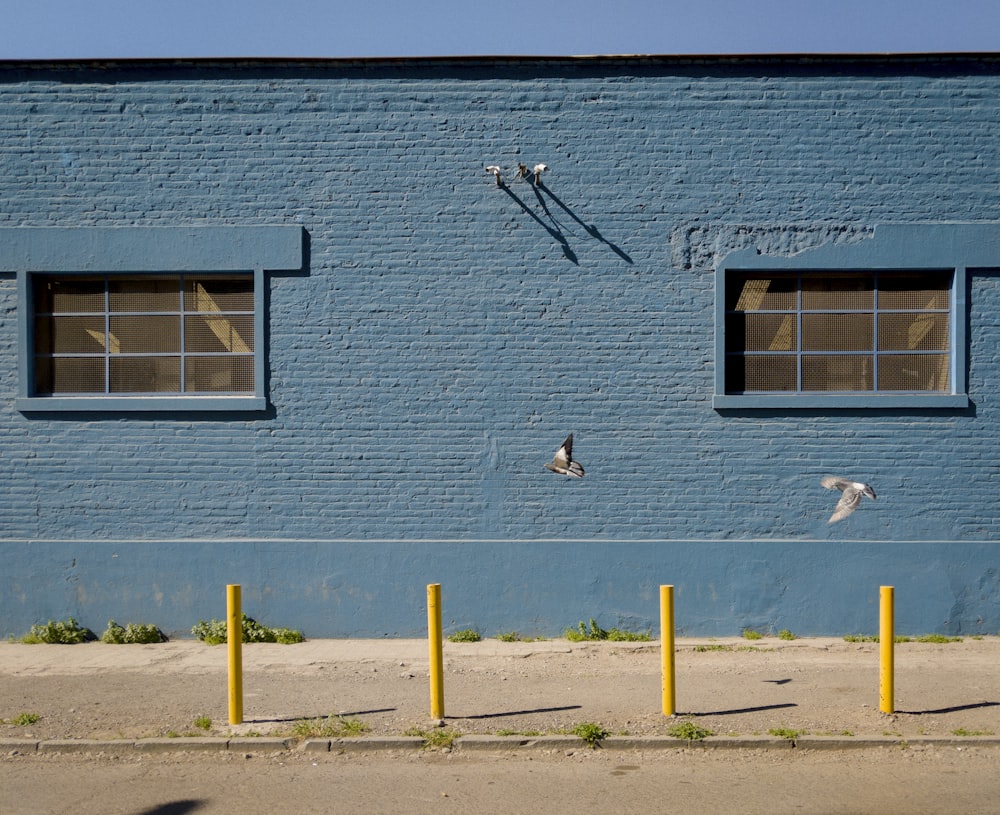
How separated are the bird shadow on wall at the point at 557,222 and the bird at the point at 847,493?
300cm

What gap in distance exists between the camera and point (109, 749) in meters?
6.31

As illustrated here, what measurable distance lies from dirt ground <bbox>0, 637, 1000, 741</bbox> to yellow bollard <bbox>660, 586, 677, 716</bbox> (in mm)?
152

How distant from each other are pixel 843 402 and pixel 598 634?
333cm

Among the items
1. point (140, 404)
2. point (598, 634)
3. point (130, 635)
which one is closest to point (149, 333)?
point (140, 404)

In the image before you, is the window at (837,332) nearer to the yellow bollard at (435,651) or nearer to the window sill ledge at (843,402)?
the window sill ledge at (843,402)

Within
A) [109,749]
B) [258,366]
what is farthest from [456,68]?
[109,749]

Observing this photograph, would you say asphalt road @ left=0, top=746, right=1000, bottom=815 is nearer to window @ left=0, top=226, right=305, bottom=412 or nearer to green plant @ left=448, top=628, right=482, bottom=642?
green plant @ left=448, top=628, right=482, bottom=642

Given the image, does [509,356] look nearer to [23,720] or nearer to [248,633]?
[248,633]

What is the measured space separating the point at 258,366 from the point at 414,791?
203 inches

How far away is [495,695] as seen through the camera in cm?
735

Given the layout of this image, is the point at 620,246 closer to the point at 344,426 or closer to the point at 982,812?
the point at 344,426

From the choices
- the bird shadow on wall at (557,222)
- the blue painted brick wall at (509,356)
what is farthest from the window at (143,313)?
the bird shadow on wall at (557,222)

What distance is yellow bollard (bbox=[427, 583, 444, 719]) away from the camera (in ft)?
21.3

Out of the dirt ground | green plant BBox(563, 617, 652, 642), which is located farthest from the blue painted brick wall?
the dirt ground
